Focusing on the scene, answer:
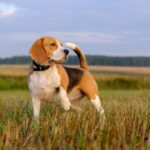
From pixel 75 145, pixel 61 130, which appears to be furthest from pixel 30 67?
pixel 75 145

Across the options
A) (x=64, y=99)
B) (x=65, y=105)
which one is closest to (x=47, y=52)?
(x=64, y=99)

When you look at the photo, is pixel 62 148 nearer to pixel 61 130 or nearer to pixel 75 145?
pixel 75 145

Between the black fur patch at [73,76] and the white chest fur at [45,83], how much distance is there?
56 centimetres

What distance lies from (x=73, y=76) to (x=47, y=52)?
968 millimetres

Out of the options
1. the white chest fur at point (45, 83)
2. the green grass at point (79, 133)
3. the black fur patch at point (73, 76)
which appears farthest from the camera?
the black fur patch at point (73, 76)

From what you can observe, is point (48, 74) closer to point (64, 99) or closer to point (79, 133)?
point (64, 99)

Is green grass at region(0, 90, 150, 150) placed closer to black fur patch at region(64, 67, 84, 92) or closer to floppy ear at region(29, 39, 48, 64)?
floppy ear at region(29, 39, 48, 64)

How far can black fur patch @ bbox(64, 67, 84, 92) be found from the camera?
32.7 ft

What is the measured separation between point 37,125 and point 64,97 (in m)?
2.01

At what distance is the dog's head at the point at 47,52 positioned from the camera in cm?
921

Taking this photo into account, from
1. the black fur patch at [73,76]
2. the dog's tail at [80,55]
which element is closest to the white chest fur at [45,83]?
the black fur patch at [73,76]

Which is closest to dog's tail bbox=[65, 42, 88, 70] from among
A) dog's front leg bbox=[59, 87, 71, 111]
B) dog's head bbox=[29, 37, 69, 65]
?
dog's head bbox=[29, 37, 69, 65]

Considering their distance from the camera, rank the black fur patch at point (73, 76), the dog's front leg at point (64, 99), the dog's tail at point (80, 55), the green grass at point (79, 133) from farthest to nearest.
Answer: the dog's tail at point (80, 55) → the black fur patch at point (73, 76) → the dog's front leg at point (64, 99) → the green grass at point (79, 133)

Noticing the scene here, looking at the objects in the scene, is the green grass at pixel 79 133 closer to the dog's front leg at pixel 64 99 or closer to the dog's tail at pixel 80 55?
the dog's front leg at pixel 64 99
